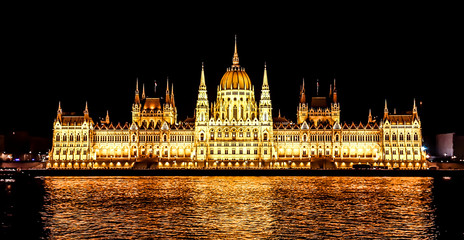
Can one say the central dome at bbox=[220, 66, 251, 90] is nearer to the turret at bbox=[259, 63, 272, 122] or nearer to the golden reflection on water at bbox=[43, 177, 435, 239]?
the turret at bbox=[259, 63, 272, 122]

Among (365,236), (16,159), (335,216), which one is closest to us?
(365,236)

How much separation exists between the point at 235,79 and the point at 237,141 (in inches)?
608

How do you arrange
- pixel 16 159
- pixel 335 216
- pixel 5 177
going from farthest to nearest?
pixel 16 159 → pixel 5 177 → pixel 335 216

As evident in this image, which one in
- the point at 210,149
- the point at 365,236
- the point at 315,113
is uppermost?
the point at 315,113

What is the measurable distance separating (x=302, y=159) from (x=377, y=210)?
6772cm

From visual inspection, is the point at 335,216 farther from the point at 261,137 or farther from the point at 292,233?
the point at 261,137

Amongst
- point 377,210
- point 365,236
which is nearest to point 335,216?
point 377,210

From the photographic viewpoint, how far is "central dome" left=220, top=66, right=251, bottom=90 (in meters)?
133

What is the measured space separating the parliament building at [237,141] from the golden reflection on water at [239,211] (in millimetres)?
39199

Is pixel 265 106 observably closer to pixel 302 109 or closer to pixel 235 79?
pixel 235 79

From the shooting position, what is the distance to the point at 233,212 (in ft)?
185

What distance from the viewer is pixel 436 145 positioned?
473ft

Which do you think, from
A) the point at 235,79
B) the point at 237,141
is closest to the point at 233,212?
the point at 237,141

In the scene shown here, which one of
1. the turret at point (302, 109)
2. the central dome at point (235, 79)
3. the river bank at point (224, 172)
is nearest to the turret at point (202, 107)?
the central dome at point (235, 79)
